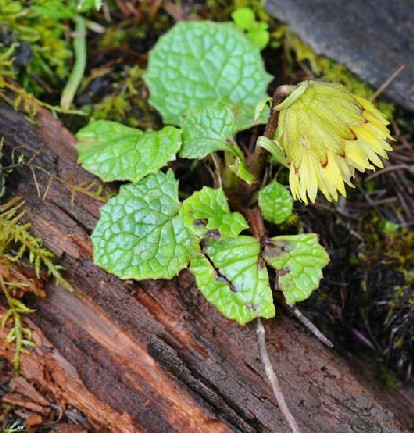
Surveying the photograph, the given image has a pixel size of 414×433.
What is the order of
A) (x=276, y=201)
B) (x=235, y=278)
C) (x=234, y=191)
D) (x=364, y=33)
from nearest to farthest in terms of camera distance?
(x=235, y=278), (x=276, y=201), (x=234, y=191), (x=364, y=33)

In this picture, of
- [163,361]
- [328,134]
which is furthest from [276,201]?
[163,361]

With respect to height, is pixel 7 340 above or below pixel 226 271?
below

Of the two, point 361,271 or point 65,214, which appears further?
point 361,271

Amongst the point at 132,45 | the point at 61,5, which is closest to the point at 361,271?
the point at 132,45

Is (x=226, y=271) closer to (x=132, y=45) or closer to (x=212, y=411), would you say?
(x=212, y=411)

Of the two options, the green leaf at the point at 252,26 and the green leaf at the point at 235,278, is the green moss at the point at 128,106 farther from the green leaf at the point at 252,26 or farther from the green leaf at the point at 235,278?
the green leaf at the point at 235,278

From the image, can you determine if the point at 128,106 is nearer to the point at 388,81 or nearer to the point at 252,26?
the point at 252,26
